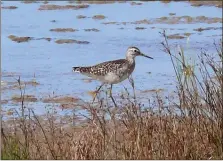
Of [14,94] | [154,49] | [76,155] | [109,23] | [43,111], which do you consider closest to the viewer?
[76,155]

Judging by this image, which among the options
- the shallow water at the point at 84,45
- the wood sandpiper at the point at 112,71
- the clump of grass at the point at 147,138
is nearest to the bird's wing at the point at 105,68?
the wood sandpiper at the point at 112,71

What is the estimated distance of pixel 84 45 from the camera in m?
17.4

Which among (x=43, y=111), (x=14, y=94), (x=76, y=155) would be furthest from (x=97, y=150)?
(x=14, y=94)

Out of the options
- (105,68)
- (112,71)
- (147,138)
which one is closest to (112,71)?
(112,71)

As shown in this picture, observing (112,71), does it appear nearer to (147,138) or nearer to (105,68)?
(105,68)

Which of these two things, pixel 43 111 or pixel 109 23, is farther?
pixel 109 23

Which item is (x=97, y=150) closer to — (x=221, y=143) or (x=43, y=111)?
(x=221, y=143)

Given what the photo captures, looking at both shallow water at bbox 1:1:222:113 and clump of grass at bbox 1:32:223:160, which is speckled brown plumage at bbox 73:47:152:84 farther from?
clump of grass at bbox 1:32:223:160

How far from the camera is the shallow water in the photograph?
44.7 ft

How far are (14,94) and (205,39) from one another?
20.5 ft

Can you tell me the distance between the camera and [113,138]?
7.65 metres

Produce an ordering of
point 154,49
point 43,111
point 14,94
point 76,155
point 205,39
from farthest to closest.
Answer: point 205,39 → point 154,49 → point 14,94 → point 43,111 → point 76,155

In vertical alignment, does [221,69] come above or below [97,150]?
above

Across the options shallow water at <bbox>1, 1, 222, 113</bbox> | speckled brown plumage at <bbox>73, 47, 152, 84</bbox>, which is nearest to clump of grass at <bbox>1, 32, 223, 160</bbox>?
shallow water at <bbox>1, 1, 222, 113</bbox>
